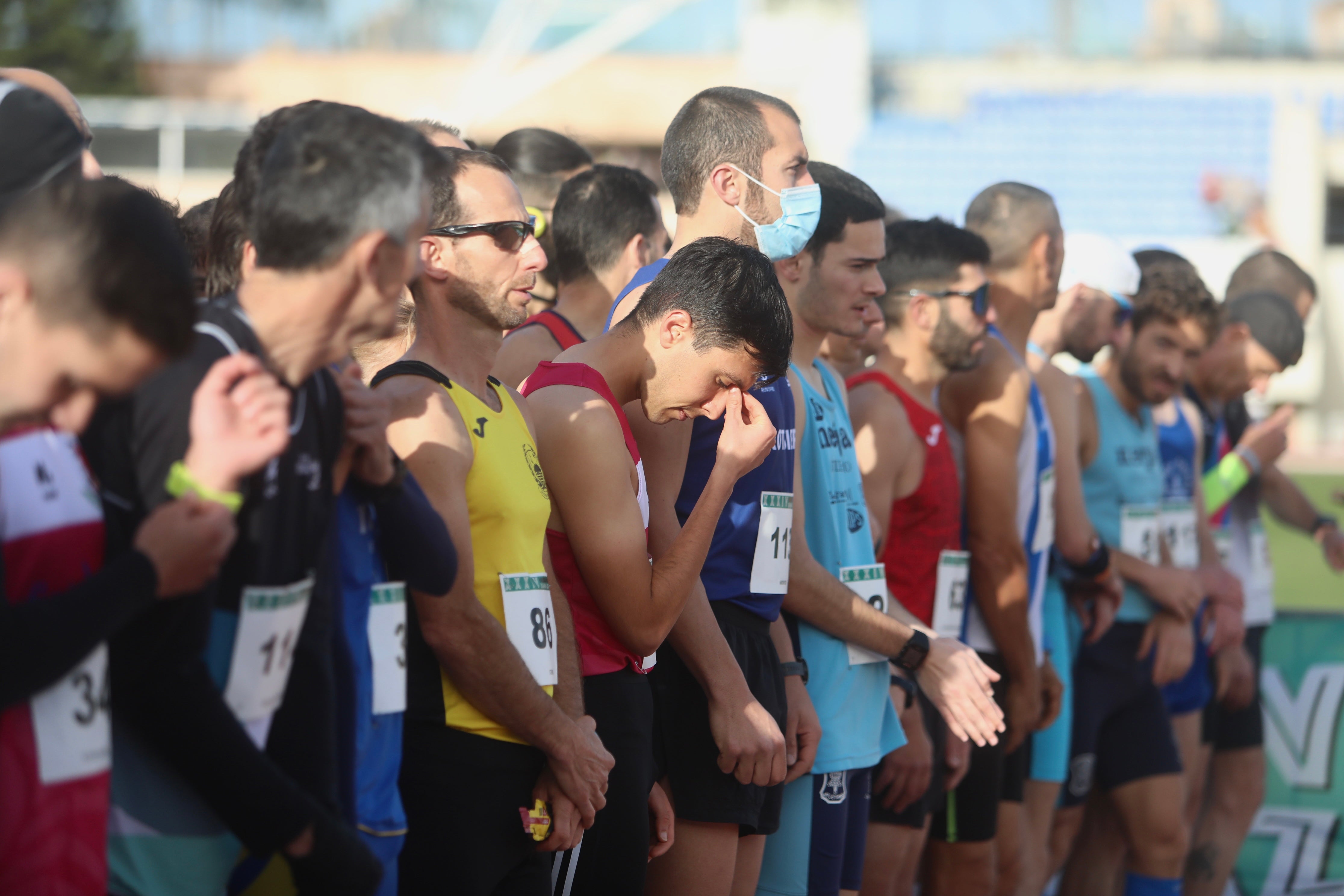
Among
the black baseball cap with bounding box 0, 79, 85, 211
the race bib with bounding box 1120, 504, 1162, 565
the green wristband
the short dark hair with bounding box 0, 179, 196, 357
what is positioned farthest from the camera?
the green wristband

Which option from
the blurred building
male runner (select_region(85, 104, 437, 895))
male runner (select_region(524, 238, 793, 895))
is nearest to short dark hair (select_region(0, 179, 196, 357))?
male runner (select_region(85, 104, 437, 895))

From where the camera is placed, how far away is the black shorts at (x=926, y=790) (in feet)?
13.2

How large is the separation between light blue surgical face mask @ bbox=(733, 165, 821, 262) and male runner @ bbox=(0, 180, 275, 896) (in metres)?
1.96

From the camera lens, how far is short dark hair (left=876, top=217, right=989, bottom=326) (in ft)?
14.3

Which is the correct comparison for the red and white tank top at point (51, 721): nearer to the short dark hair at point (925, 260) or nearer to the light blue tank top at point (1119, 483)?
the short dark hair at point (925, 260)

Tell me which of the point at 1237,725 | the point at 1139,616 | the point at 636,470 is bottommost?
the point at 1237,725

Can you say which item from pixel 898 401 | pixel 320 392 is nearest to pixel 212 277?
pixel 320 392

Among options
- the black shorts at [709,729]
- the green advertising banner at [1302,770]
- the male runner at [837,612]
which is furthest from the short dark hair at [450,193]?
the green advertising banner at [1302,770]

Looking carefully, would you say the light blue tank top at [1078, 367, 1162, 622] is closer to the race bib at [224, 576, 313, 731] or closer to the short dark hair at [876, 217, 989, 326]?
the short dark hair at [876, 217, 989, 326]

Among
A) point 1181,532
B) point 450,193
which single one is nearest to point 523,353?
point 450,193

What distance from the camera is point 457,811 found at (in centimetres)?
260

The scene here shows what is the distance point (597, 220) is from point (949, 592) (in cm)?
155

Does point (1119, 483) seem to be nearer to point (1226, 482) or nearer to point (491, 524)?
point (1226, 482)

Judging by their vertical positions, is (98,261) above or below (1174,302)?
below
